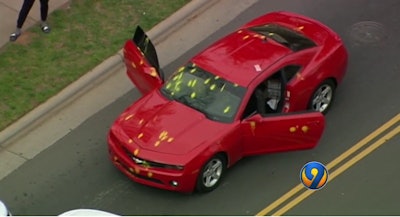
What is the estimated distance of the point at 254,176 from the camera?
11.6m

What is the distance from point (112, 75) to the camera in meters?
13.8

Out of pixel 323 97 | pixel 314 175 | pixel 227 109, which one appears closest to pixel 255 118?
pixel 227 109

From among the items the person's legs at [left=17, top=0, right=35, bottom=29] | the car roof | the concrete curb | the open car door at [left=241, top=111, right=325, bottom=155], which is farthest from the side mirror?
the person's legs at [left=17, top=0, right=35, bottom=29]

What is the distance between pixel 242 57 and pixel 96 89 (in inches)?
116

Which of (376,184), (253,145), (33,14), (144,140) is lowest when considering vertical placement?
(376,184)

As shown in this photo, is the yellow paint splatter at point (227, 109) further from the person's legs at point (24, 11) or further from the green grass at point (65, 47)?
the person's legs at point (24, 11)

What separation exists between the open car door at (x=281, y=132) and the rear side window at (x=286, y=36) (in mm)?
1258

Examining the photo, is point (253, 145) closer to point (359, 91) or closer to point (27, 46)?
point (359, 91)

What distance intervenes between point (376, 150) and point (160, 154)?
324 cm

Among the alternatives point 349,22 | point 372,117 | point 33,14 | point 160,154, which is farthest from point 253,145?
point 33,14

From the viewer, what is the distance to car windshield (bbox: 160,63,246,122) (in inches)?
447

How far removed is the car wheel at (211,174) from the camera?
11.0 metres

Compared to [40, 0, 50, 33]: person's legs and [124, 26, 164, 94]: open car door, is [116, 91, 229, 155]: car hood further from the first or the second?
[40, 0, 50, 33]: person's legs

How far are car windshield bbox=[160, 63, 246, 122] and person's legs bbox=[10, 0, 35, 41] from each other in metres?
3.46
